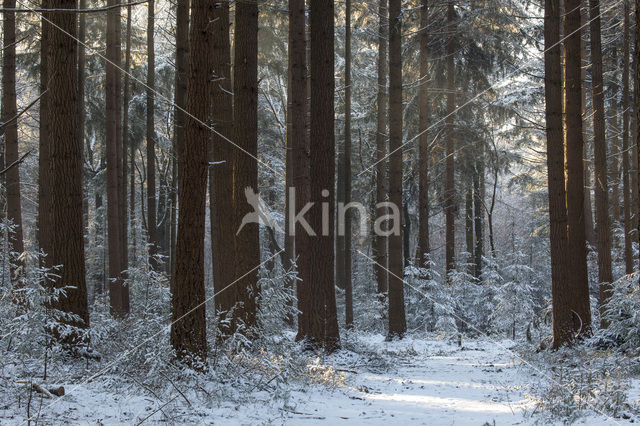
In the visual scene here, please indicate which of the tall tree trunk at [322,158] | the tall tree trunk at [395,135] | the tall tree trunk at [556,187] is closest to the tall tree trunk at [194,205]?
the tall tree trunk at [322,158]

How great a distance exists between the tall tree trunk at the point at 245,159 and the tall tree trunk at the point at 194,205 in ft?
8.11

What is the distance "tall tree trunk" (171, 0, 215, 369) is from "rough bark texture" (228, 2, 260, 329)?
97.2 inches

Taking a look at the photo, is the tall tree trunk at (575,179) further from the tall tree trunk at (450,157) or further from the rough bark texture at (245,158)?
the tall tree trunk at (450,157)

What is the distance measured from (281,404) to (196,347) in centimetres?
146

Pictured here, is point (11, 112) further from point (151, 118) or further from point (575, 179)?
point (575, 179)

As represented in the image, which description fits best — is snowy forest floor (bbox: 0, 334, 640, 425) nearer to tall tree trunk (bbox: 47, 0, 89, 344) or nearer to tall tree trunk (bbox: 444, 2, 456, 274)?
tall tree trunk (bbox: 47, 0, 89, 344)

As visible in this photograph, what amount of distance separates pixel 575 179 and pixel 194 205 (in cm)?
773

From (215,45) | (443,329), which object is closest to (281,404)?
(215,45)

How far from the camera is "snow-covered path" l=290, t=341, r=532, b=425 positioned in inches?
251

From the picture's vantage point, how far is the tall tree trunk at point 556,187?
406 inches

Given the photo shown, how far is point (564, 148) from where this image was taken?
11.3m

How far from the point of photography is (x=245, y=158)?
1007cm

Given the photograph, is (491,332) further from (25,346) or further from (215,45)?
(25,346)

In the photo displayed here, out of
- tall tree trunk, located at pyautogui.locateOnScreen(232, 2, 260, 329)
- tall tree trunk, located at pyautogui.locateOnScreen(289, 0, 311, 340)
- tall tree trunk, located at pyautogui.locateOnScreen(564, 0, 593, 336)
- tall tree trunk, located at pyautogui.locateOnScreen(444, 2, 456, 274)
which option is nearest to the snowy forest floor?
tall tree trunk, located at pyautogui.locateOnScreen(564, 0, 593, 336)
